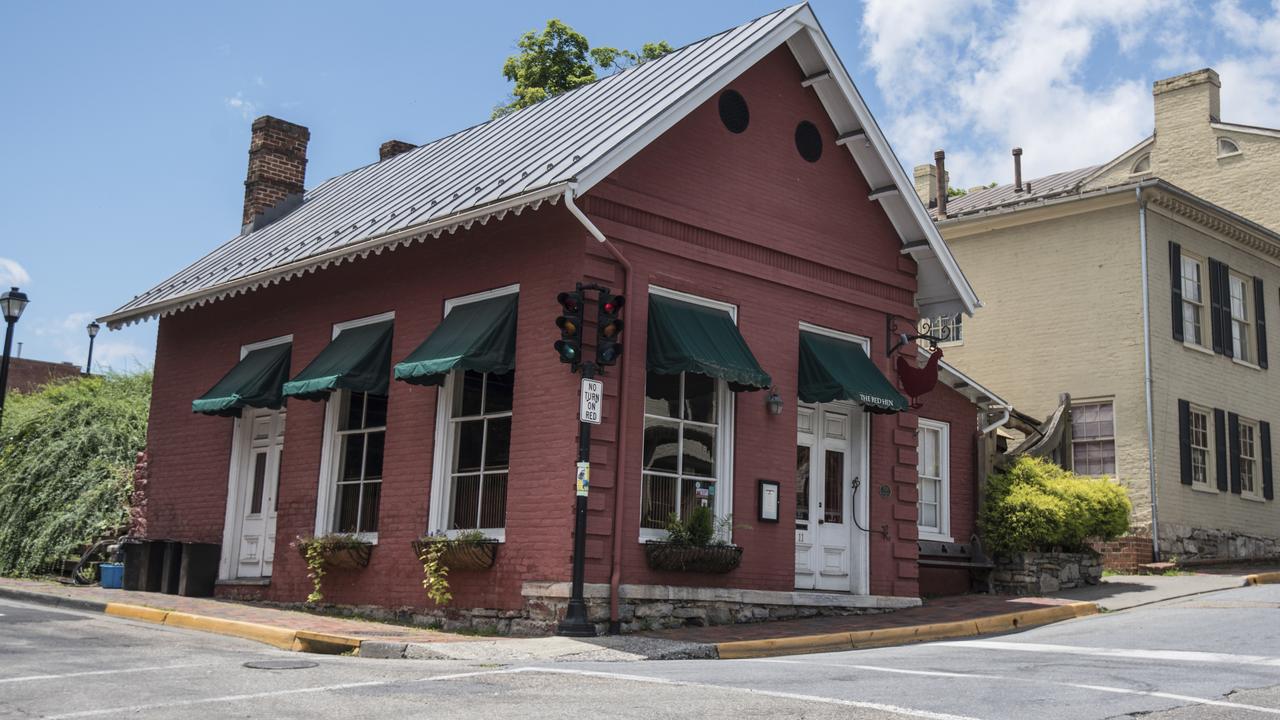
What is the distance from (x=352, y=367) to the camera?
15.3 meters

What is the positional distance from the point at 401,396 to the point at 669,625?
4.40 m

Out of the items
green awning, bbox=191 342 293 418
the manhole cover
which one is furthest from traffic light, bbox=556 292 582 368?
green awning, bbox=191 342 293 418

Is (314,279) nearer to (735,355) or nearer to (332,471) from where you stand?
(332,471)

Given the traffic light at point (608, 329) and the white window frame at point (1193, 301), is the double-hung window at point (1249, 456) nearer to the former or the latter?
the white window frame at point (1193, 301)

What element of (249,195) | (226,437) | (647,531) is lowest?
(647,531)

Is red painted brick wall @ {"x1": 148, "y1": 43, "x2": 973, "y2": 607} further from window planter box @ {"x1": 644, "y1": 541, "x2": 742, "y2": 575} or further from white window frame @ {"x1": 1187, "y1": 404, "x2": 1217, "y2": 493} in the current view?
white window frame @ {"x1": 1187, "y1": 404, "x2": 1217, "y2": 493}

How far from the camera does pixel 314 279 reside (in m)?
17.2

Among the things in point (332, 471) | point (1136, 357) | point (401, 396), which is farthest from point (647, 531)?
point (1136, 357)

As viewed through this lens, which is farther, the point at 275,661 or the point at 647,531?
the point at 647,531

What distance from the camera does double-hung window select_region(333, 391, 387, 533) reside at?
51.3 feet

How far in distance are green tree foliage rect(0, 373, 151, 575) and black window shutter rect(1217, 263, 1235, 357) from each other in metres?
20.0

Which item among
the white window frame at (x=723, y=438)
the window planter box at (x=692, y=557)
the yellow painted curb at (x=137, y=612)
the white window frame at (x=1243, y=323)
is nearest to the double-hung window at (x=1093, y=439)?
the white window frame at (x=1243, y=323)

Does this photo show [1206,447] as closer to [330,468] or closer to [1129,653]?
[1129,653]

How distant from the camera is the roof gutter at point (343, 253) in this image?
13070 mm
